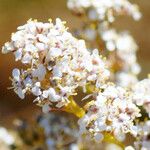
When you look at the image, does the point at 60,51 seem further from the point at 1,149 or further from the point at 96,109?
the point at 1,149

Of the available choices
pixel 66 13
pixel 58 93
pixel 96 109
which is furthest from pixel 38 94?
pixel 66 13

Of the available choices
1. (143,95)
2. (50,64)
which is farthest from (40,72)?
(143,95)

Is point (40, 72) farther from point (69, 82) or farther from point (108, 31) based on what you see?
point (108, 31)

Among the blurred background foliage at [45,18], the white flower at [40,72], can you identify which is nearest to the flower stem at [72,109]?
the white flower at [40,72]

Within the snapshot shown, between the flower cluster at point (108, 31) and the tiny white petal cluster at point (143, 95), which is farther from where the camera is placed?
the flower cluster at point (108, 31)

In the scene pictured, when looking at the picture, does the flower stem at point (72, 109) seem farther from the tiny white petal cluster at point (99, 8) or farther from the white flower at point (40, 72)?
the tiny white petal cluster at point (99, 8)

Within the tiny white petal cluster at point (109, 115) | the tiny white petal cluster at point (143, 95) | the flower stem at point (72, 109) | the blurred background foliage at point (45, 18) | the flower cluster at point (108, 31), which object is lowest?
the tiny white petal cluster at point (109, 115)

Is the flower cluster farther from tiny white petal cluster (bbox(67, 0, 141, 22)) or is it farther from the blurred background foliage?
the blurred background foliage

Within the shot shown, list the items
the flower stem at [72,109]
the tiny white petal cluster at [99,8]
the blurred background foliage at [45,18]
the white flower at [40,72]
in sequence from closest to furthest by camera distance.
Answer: the white flower at [40,72] → the flower stem at [72,109] → the tiny white petal cluster at [99,8] → the blurred background foliage at [45,18]
